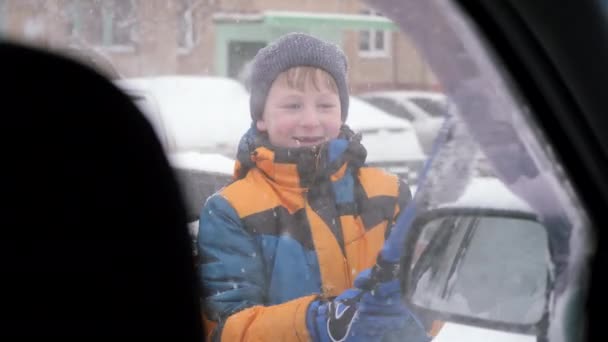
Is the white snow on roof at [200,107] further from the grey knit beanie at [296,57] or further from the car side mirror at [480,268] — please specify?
the car side mirror at [480,268]

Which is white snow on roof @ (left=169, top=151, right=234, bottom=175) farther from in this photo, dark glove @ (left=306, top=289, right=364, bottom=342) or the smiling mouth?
dark glove @ (left=306, top=289, right=364, bottom=342)

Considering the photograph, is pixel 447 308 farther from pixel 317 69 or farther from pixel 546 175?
pixel 317 69

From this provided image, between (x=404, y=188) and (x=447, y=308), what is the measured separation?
0.97 feet

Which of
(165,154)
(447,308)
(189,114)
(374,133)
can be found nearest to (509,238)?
(447,308)

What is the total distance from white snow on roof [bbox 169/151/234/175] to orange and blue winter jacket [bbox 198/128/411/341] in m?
0.14

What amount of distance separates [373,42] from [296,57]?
0.75 ft

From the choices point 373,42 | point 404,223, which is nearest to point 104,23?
point 373,42

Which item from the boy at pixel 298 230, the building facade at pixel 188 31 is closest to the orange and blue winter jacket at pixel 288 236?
the boy at pixel 298 230

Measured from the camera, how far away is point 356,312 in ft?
6.35

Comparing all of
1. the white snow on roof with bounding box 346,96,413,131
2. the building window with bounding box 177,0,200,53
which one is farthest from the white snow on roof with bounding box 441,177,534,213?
the building window with bounding box 177,0,200,53

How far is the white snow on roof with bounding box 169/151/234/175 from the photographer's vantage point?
7.16ft

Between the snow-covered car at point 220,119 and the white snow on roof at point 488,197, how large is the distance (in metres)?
0.37

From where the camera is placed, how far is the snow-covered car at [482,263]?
5.47ft

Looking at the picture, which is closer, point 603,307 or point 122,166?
point 122,166
